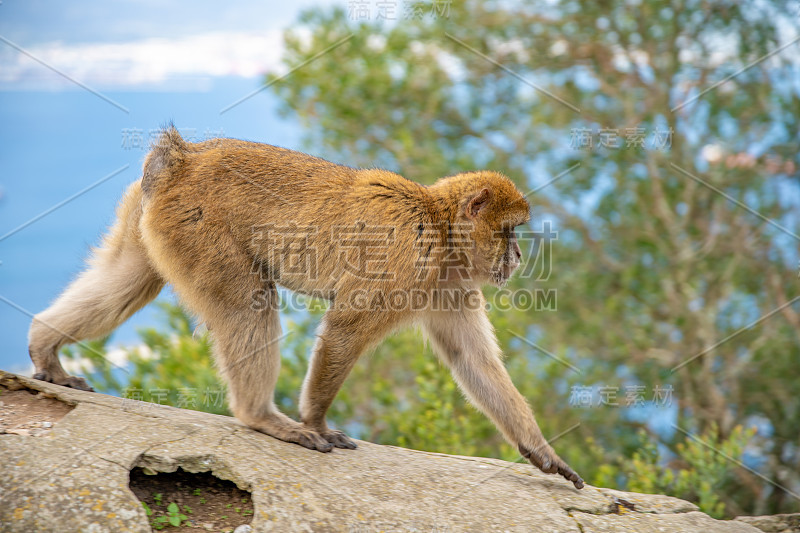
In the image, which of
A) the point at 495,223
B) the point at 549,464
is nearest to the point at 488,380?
the point at 549,464

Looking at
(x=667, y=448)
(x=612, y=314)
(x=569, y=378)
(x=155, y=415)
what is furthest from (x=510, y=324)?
(x=155, y=415)

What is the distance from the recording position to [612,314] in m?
7.93

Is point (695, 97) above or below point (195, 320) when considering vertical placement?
above

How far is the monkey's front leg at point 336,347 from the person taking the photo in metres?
3.80

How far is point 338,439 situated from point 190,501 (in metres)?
0.98

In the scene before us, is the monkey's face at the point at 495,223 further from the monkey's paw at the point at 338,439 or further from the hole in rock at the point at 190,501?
the hole in rock at the point at 190,501

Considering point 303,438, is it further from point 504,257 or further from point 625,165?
point 625,165

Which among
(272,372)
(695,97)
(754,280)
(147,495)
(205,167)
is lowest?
(147,495)

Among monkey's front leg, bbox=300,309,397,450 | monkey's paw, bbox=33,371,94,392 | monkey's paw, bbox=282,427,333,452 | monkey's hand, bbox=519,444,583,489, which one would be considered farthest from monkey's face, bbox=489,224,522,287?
monkey's paw, bbox=33,371,94,392

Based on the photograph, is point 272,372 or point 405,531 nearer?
point 405,531

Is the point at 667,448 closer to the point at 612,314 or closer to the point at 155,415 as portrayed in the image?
the point at 612,314

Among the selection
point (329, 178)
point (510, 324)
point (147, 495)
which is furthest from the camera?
point (510, 324)

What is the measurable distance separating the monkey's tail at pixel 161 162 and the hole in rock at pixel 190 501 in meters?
1.49

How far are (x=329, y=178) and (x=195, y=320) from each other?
3.47 feet
